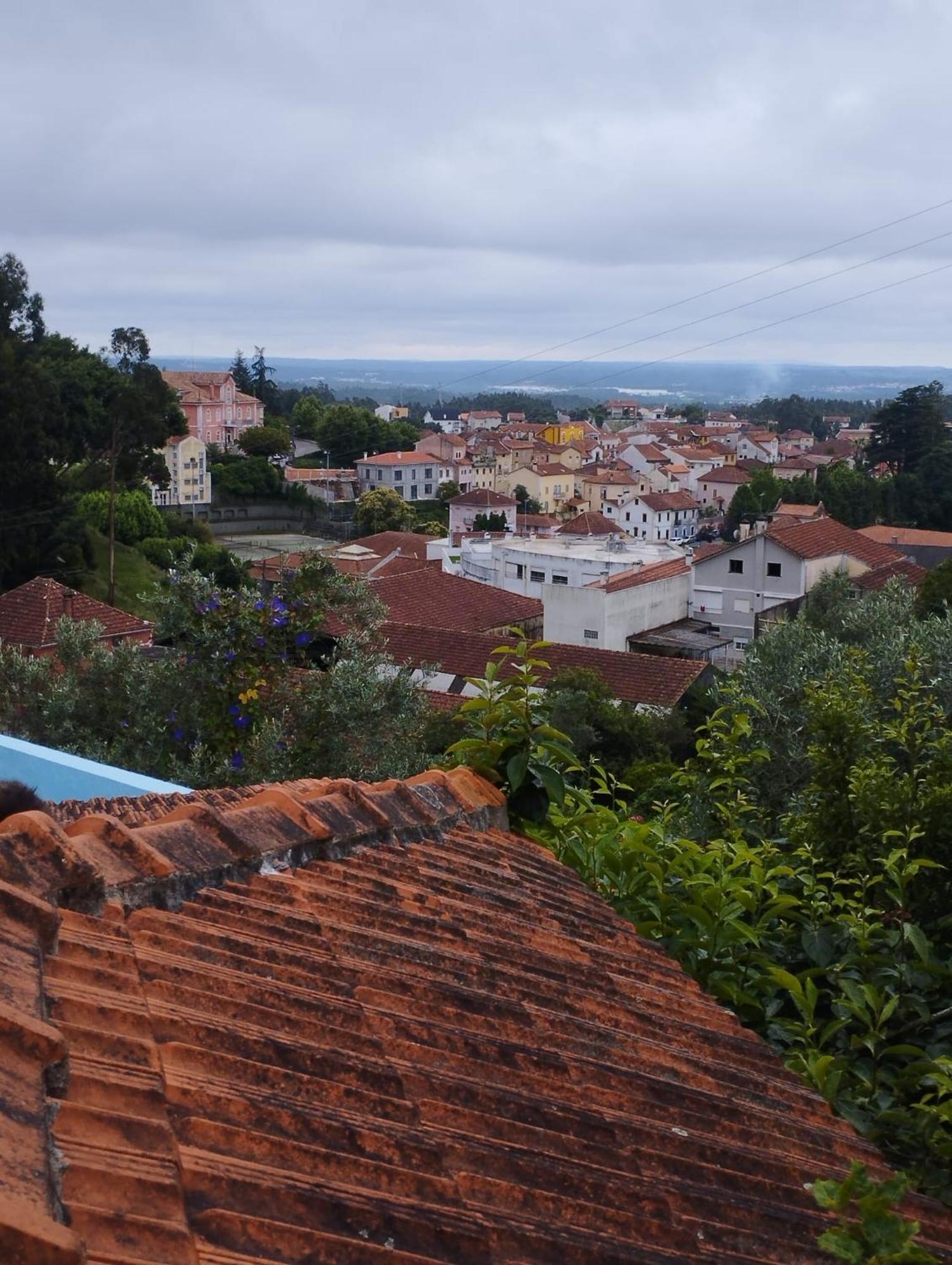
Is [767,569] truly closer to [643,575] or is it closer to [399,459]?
[643,575]

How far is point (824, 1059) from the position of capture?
3.27 metres

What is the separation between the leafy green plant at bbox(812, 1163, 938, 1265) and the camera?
197 cm

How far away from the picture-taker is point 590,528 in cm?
4819

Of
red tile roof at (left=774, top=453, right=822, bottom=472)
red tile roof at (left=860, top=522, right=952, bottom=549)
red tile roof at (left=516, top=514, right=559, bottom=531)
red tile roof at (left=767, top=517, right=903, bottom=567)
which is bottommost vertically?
red tile roof at (left=516, top=514, right=559, bottom=531)

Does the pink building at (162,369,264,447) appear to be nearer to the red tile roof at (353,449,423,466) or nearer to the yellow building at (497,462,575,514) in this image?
the red tile roof at (353,449,423,466)

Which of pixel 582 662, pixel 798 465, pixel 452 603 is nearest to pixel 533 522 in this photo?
pixel 798 465

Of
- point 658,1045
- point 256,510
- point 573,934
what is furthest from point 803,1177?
point 256,510

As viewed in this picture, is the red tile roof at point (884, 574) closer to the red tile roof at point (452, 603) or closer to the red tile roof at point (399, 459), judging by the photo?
the red tile roof at point (452, 603)

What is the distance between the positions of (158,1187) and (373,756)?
8.06 meters

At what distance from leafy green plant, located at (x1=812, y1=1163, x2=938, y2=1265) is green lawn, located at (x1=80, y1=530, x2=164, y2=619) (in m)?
30.7

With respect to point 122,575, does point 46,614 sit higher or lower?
higher

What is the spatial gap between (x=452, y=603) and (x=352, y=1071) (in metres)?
29.0

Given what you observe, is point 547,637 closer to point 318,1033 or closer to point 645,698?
point 645,698

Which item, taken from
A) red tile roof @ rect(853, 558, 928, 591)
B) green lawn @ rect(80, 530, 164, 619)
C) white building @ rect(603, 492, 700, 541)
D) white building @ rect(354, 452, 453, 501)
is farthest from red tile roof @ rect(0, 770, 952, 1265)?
white building @ rect(354, 452, 453, 501)
